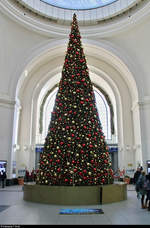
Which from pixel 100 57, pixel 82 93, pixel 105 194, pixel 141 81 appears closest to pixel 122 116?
pixel 141 81

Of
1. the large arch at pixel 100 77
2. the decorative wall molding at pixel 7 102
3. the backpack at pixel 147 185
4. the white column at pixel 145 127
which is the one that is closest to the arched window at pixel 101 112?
the large arch at pixel 100 77

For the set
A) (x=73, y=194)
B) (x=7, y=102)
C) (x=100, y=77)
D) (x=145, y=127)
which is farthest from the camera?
(x=100, y=77)

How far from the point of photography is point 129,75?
1681cm

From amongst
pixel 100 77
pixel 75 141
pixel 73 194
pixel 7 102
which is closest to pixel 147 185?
pixel 73 194

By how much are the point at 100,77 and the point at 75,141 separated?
1380 cm

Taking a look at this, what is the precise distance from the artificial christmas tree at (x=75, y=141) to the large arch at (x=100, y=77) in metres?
8.83

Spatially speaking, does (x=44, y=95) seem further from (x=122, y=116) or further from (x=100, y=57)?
(x=122, y=116)

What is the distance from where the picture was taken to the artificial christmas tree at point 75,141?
691 centimetres

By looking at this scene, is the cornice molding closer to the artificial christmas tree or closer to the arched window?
the arched window

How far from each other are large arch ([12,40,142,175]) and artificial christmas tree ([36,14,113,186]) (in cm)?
883

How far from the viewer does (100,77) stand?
1994 cm

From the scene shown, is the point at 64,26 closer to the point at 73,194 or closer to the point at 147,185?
the point at 73,194

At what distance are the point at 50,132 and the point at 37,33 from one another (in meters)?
11.6

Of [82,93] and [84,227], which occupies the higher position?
[82,93]
